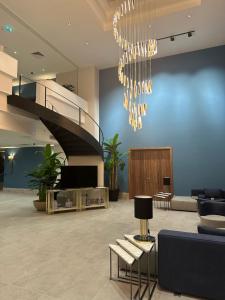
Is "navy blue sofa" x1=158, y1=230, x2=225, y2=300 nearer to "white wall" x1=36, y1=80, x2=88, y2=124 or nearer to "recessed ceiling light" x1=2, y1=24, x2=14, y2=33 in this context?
"white wall" x1=36, y1=80, x2=88, y2=124

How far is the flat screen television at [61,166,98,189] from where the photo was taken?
814 centimetres

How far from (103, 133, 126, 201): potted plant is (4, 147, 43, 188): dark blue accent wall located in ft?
16.1

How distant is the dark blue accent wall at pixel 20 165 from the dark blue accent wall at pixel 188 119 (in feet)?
18.8

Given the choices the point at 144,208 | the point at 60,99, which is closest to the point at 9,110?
the point at 60,99

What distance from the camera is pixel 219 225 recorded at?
4941 mm

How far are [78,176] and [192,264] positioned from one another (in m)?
6.15

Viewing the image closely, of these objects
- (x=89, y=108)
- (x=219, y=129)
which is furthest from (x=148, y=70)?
(x=219, y=129)

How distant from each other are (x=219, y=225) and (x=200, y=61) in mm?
7701

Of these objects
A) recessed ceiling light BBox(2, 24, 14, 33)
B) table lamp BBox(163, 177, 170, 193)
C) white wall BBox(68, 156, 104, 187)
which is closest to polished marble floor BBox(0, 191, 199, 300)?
table lamp BBox(163, 177, 170, 193)

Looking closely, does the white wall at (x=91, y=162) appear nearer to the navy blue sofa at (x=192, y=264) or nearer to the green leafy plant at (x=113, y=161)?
the green leafy plant at (x=113, y=161)

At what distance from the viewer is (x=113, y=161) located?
10.3 meters

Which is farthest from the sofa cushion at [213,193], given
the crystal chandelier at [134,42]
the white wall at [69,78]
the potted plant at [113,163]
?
the white wall at [69,78]

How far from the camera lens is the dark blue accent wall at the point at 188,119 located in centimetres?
943

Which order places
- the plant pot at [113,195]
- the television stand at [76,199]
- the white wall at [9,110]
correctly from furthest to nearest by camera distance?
1. the plant pot at [113,195]
2. the television stand at [76,199]
3. the white wall at [9,110]
